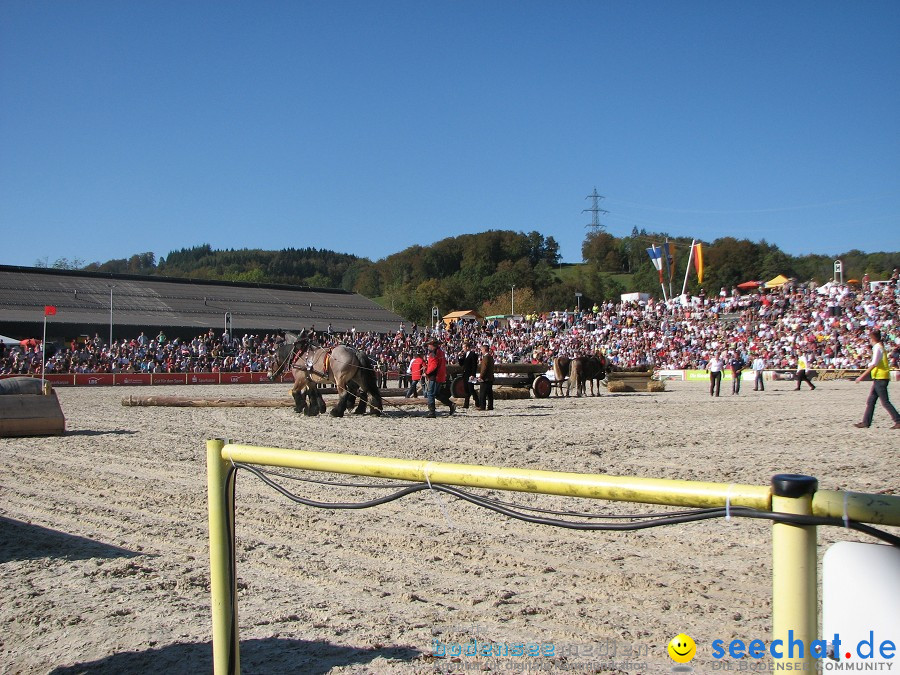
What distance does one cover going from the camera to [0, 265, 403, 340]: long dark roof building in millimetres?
49562

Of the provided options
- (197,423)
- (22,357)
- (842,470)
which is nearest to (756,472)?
(842,470)

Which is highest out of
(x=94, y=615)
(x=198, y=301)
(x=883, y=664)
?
(x=198, y=301)

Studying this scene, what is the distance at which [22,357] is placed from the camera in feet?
111

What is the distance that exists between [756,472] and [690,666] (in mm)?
5665

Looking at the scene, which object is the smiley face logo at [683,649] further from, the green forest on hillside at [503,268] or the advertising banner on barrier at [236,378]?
the green forest on hillside at [503,268]

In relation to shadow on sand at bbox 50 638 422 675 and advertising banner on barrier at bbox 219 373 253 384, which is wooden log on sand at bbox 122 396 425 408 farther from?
advertising banner on barrier at bbox 219 373 253 384

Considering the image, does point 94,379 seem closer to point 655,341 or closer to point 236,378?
point 236,378

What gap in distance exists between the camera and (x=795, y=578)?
184 cm

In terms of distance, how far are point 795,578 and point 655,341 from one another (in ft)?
140

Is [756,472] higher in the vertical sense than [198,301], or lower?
lower

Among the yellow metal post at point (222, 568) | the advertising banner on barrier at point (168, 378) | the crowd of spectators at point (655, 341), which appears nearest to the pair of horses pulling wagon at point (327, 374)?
the crowd of spectators at point (655, 341)

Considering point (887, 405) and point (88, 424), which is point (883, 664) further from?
point (88, 424)

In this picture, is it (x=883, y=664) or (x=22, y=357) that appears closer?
(x=883, y=664)

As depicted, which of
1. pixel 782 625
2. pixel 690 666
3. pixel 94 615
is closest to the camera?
pixel 782 625
